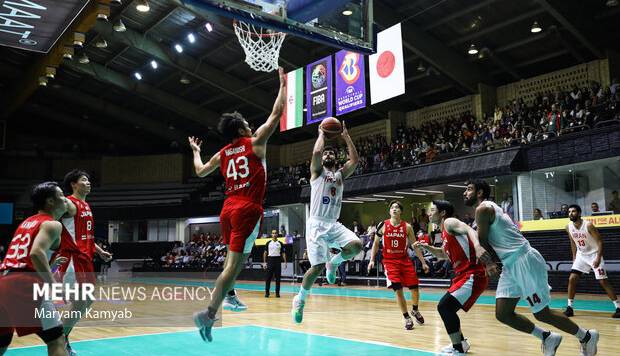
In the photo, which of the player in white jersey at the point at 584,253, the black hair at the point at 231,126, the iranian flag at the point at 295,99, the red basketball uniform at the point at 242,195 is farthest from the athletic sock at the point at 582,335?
the iranian flag at the point at 295,99

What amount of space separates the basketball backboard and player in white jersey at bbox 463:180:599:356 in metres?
4.72

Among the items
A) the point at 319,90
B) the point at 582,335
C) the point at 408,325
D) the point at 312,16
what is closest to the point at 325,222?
the point at 408,325

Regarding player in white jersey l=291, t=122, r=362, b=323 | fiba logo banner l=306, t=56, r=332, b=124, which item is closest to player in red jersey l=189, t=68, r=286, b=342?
player in white jersey l=291, t=122, r=362, b=323

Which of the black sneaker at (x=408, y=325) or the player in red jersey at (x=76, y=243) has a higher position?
the player in red jersey at (x=76, y=243)

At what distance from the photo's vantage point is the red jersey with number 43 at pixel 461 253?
19.2 ft

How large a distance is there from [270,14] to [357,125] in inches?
823

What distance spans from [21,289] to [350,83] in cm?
1269

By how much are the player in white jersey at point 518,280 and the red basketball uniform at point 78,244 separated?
3.98m

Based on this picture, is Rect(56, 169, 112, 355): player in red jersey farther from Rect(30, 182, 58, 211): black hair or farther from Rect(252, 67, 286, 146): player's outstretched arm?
Rect(252, 67, 286, 146): player's outstretched arm

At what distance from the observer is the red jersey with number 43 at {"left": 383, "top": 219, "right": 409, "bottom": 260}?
851 centimetres

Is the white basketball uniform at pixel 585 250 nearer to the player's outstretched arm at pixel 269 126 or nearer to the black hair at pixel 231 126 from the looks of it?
the player's outstretched arm at pixel 269 126

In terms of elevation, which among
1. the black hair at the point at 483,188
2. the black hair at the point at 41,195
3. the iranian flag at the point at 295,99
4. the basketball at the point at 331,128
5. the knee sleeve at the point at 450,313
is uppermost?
the iranian flag at the point at 295,99

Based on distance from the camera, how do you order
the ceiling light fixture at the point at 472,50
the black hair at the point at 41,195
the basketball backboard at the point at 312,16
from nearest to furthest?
1. the black hair at the point at 41,195
2. the basketball backboard at the point at 312,16
3. the ceiling light fixture at the point at 472,50

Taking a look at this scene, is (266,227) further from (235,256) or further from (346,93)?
(235,256)
